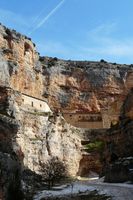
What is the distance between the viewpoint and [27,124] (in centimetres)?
5941

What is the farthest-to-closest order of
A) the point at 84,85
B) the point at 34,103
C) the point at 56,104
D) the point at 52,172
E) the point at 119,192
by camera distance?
the point at 84,85 < the point at 56,104 < the point at 34,103 < the point at 52,172 < the point at 119,192

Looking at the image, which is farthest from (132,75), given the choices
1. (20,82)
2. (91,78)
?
(20,82)

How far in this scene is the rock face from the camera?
2130 inches

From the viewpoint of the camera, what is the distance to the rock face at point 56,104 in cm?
5409

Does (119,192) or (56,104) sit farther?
(56,104)

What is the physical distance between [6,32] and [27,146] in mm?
35506

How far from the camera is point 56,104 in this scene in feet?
299

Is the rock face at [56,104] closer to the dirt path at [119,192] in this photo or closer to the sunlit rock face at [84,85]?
the sunlit rock face at [84,85]

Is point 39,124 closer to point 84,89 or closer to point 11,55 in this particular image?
point 11,55

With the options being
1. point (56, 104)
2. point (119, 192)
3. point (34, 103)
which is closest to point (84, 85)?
point (56, 104)

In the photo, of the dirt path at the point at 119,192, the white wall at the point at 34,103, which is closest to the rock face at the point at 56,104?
the white wall at the point at 34,103

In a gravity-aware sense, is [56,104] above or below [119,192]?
above

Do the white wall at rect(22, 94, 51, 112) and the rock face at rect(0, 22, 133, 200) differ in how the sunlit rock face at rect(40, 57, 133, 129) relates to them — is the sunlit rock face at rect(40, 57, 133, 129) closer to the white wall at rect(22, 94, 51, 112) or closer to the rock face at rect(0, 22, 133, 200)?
the rock face at rect(0, 22, 133, 200)

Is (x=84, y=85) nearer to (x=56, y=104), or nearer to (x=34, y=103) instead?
(x=56, y=104)
